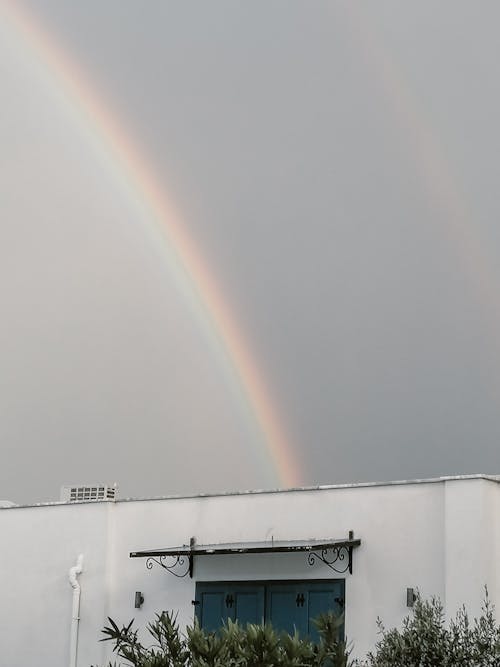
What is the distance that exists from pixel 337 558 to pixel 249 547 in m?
1.43

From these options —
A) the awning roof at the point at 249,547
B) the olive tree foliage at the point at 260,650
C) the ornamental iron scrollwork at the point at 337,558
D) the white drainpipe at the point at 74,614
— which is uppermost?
the awning roof at the point at 249,547

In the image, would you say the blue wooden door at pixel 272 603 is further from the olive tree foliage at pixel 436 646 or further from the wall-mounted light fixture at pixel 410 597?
the olive tree foliage at pixel 436 646

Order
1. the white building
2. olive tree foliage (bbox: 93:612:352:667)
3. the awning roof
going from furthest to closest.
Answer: the awning roof
the white building
olive tree foliage (bbox: 93:612:352:667)

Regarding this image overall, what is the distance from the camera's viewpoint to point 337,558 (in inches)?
686

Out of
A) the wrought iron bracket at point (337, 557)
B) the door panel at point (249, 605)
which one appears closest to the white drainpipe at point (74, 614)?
the door panel at point (249, 605)

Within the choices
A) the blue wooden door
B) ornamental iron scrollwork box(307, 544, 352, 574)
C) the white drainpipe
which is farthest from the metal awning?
the white drainpipe

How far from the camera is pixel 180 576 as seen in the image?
19.0 m

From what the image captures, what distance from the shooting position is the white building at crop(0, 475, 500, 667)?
53.6 ft

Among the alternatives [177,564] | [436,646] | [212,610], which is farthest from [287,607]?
[436,646]

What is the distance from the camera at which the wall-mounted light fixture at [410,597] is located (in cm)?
1642

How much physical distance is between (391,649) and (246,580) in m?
6.69

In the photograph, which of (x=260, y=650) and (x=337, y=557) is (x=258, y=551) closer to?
(x=337, y=557)

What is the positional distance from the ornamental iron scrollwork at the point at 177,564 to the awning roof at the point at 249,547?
16 cm

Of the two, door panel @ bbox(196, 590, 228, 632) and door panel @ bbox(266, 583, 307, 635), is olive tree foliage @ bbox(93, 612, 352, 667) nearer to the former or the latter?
door panel @ bbox(266, 583, 307, 635)
